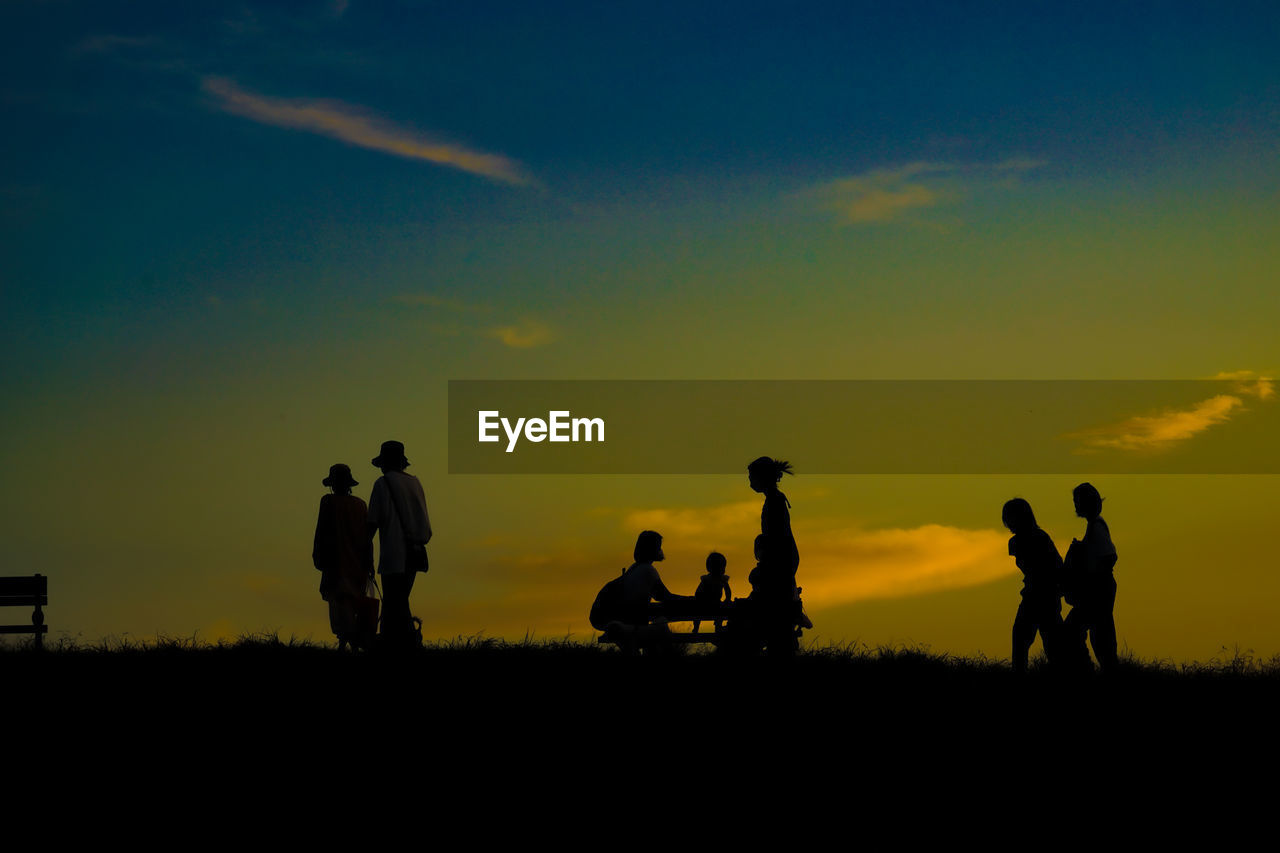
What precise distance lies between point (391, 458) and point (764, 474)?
4284 mm

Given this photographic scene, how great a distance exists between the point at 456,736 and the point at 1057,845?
183 inches

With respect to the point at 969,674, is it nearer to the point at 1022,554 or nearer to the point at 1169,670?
the point at 1022,554

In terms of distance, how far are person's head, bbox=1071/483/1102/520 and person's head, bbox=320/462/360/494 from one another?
8475 millimetres

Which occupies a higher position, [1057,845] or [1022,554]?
[1022,554]

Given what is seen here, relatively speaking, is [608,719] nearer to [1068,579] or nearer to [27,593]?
[1068,579]

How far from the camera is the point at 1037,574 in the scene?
14.2 metres

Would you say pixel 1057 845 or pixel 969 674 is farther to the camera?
pixel 969 674

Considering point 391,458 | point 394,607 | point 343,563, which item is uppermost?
point 391,458

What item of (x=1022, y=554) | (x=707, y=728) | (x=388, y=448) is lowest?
(x=707, y=728)

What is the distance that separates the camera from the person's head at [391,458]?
14695mm

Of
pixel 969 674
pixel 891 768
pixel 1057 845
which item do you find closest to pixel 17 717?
pixel 891 768

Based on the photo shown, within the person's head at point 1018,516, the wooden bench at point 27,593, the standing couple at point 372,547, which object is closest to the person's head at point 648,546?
the standing couple at point 372,547

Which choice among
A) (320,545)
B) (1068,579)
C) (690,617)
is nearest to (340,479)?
(320,545)

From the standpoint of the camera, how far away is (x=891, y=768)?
403 inches
